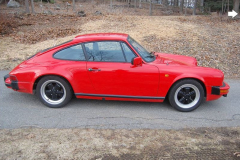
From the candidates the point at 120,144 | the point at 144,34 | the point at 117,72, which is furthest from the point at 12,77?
the point at 144,34

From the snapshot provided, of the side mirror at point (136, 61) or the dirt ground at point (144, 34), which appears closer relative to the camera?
the side mirror at point (136, 61)

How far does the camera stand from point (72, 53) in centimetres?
429

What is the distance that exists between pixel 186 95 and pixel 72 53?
240cm

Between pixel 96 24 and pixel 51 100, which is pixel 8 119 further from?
pixel 96 24

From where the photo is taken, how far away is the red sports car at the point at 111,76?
13.4 ft

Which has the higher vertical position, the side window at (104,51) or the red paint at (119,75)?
the side window at (104,51)

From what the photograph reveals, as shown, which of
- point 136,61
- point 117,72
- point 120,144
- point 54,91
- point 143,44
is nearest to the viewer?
point 120,144

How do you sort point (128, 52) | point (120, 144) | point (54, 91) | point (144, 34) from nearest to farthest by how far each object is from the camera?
point (120, 144) → point (128, 52) → point (54, 91) → point (144, 34)

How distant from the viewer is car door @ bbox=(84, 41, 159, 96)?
4094 mm

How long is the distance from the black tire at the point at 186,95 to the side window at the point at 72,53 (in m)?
1.92

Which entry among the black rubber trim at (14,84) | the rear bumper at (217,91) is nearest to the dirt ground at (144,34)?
the rear bumper at (217,91)

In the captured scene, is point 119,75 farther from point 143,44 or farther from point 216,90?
point 143,44

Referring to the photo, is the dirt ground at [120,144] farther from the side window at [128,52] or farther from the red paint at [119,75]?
the side window at [128,52]

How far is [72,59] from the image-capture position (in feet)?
13.9
